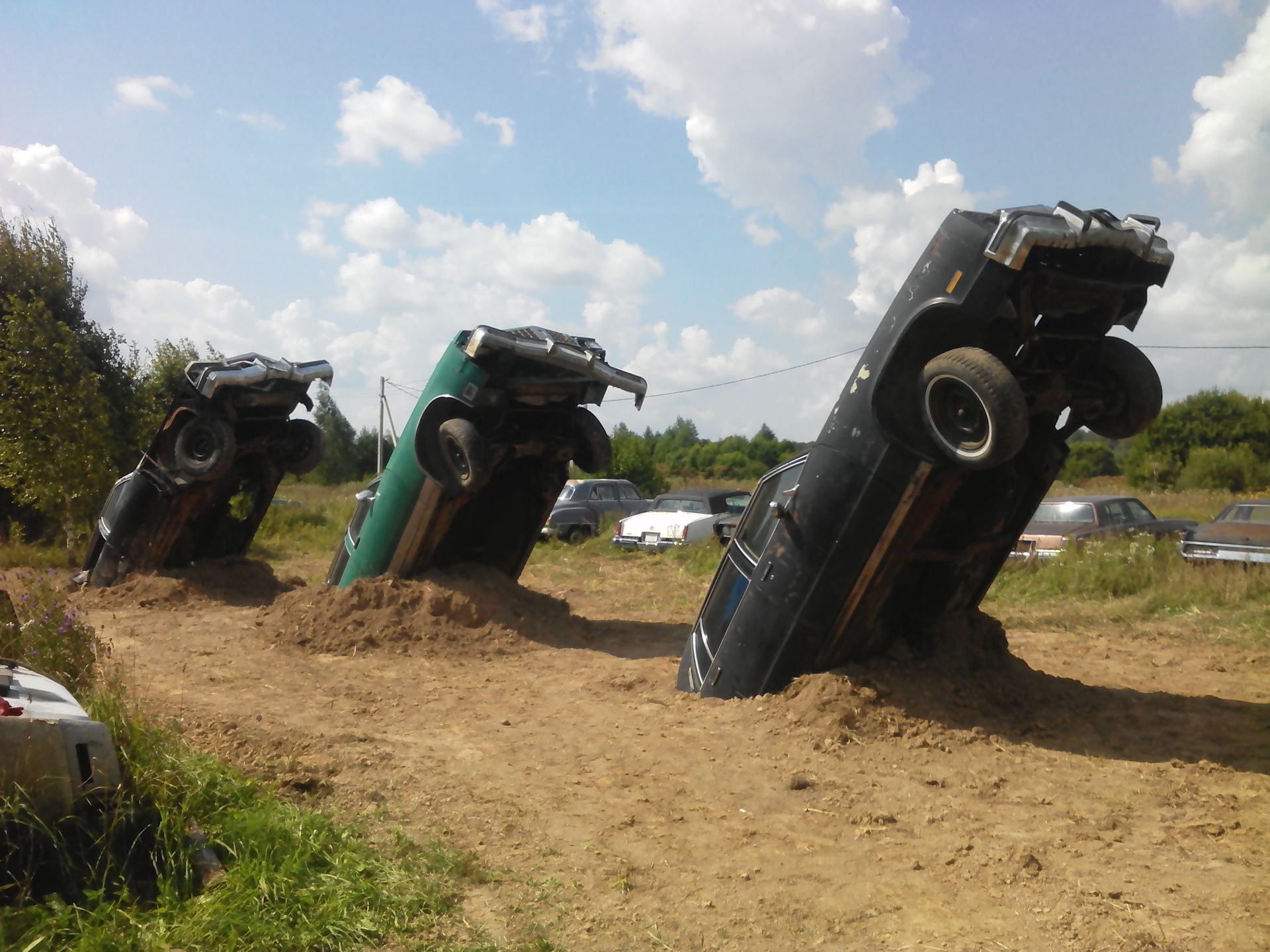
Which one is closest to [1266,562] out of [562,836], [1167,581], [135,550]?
[1167,581]

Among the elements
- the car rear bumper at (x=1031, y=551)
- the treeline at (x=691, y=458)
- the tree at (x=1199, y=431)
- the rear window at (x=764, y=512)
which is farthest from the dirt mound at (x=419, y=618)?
the tree at (x=1199, y=431)

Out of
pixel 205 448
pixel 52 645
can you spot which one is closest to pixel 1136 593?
pixel 52 645

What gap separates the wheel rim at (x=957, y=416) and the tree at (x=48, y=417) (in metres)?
14.6

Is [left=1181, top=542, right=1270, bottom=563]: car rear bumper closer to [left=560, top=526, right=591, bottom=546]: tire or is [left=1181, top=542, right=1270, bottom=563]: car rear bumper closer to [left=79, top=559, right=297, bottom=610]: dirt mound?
[left=560, top=526, right=591, bottom=546]: tire

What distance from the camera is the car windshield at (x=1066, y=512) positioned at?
15.1 metres

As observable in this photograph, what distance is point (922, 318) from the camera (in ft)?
18.9

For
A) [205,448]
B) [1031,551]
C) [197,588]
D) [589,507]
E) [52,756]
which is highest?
[205,448]

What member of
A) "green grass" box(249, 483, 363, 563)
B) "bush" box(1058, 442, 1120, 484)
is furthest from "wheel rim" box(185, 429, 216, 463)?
"bush" box(1058, 442, 1120, 484)

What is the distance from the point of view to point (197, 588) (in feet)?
40.9

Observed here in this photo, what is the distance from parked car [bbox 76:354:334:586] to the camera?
470 inches

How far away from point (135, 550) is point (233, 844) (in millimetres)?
9876

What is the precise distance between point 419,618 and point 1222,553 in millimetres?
10568

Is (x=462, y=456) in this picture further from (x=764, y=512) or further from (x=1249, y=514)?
(x=1249, y=514)

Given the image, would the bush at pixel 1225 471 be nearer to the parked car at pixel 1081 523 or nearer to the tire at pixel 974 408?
the parked car at pixel 1081 523
